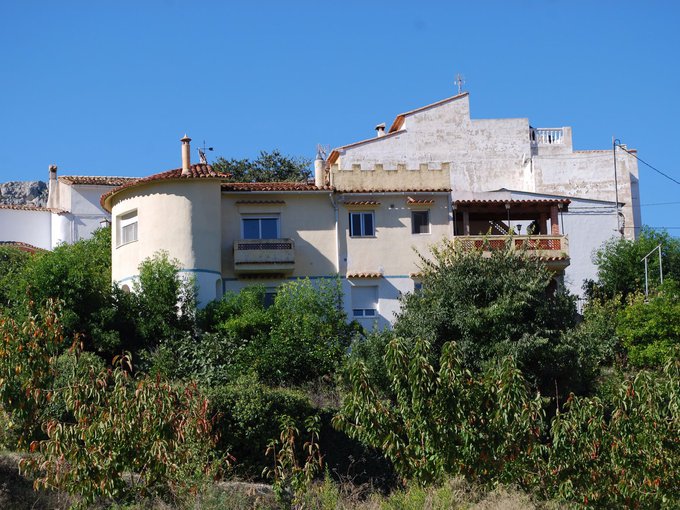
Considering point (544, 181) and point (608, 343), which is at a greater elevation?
point (544, 181)

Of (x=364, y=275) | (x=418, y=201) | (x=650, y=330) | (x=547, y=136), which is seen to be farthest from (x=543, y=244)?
(x=547, y=136)

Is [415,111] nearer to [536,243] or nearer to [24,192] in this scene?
[536,243]

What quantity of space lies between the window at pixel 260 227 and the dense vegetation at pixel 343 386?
304 cm

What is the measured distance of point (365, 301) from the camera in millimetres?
38688

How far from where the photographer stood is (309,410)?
28797mm

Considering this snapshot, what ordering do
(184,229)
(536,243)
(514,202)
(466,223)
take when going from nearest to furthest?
(184,229), (536,243), (514,202), (466,223)

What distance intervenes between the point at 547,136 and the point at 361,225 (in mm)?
14912

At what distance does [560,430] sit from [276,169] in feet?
140

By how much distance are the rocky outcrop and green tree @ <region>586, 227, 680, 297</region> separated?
4038cm

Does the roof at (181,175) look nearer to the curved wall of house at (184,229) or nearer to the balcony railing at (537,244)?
the curved wall of house at (184,229)

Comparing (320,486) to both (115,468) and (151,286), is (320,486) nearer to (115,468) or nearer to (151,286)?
(115,468)

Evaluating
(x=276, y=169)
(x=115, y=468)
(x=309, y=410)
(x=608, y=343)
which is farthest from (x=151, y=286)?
(x=276, y=169)

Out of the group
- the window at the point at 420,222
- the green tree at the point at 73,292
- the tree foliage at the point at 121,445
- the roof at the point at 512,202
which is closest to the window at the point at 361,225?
the window at the point at 420,222

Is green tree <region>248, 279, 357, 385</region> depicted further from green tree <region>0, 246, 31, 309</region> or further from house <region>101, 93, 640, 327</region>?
green tree <region>0, 246, 31, 309</region>
